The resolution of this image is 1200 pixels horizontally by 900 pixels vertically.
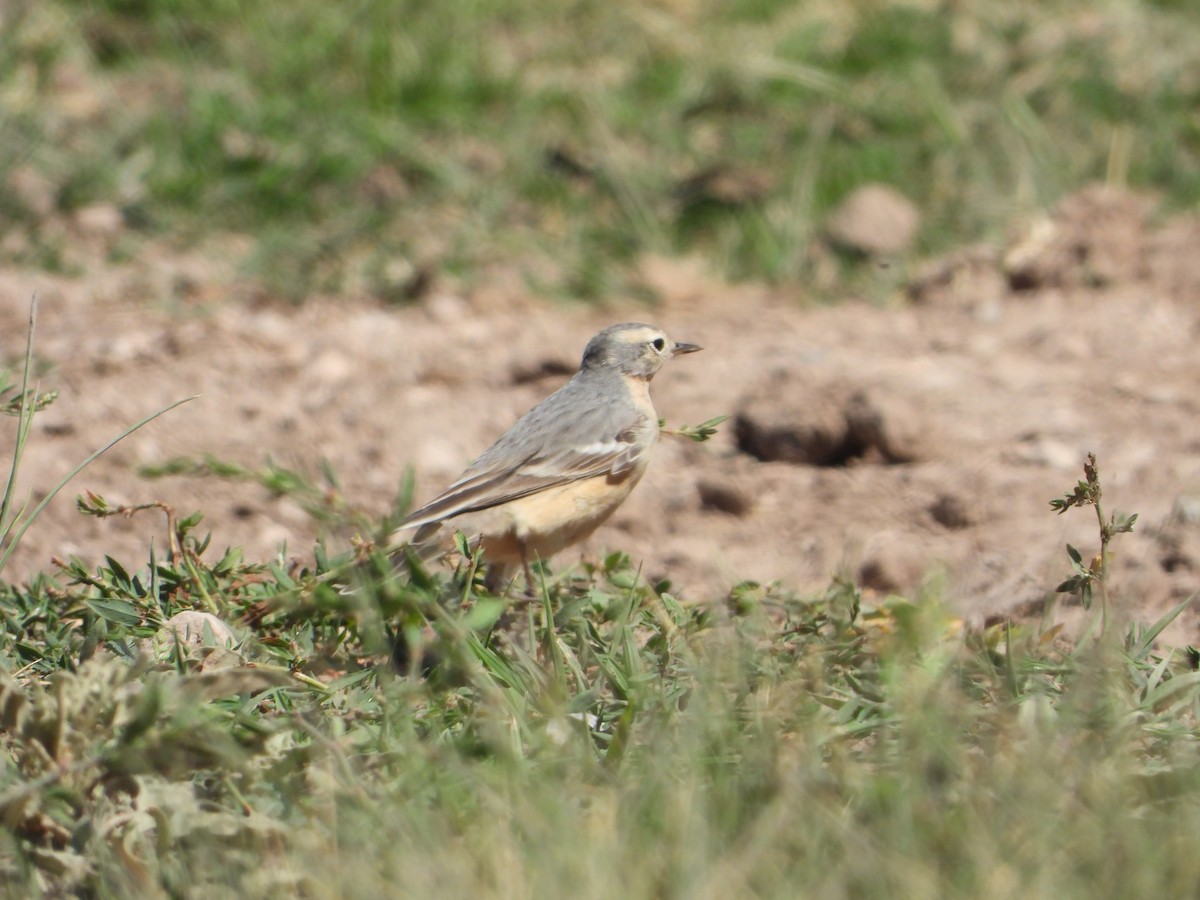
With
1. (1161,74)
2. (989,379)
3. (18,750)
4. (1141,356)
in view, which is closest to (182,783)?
(18,750)

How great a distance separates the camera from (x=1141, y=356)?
653 centimetres

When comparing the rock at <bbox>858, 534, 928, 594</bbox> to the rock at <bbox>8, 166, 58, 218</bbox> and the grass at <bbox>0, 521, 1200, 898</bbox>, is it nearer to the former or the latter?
the grass at <bbox>0, 521, 1200, 898</bbox>

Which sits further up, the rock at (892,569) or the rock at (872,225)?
the rock at (872,225)

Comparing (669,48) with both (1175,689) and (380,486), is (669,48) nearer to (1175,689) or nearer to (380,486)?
(380,486)

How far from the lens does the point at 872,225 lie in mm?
7664

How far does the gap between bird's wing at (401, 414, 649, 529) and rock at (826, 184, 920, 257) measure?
2806mm

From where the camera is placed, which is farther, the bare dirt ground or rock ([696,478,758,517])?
rock ([696,478,758,517])

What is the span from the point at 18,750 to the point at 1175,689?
267cm

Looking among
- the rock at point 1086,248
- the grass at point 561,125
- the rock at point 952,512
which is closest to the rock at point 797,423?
the rock at point 952,512

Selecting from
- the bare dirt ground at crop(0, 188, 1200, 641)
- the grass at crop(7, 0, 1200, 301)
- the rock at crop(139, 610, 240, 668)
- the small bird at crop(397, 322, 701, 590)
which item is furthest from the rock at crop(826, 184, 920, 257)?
the rock at crop(139, 610, 240, 668)

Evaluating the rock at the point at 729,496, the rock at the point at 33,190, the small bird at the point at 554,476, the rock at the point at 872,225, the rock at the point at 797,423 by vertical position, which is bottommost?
the rock at the point at 729,496

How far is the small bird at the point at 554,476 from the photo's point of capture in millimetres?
4777

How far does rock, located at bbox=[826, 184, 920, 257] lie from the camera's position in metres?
7.64

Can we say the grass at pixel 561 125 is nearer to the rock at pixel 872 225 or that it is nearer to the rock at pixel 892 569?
the rock at pixel 872 225
